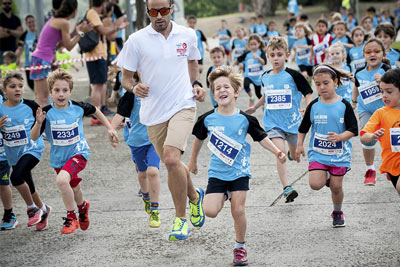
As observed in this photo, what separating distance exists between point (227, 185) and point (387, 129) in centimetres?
146

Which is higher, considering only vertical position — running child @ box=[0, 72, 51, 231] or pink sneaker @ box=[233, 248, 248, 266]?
running child @ box=[0, 72, 51, 231]

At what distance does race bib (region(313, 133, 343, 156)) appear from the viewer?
244 inches

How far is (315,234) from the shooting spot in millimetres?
5926

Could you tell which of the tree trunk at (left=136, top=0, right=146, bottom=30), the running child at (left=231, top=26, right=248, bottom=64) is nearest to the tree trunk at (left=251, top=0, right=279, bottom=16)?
the running child at (left=231, top=26, right=248, bottom=64)

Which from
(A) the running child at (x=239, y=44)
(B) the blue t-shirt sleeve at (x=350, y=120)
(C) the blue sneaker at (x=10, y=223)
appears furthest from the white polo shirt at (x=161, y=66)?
(A) the running child at (x=239, y=44)

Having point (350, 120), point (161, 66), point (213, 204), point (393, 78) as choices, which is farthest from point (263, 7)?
point (213, 204)

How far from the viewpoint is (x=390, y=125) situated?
5.73 m

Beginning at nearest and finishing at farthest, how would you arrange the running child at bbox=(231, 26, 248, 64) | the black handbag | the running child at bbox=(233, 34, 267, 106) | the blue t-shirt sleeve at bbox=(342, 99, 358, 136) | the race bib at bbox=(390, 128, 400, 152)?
the race bib at bbox=(390, 128, 400, 152)
the blue t-shirt sleeve at bbox=(342, 99, 358, 136)
the black handbag
the running child at bbox=(233, 34, 267, 106)
the running child at bbox=(231, 26, 248, 64)

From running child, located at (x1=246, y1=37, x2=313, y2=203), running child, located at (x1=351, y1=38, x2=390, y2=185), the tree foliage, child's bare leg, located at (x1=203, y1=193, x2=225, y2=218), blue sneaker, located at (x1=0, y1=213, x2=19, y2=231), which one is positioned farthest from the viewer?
the tree foliage

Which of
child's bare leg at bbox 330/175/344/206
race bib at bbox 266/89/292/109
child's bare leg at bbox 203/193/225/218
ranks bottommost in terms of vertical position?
child's bare leg at bbox 330/175/344/206

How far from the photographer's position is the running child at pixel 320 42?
14587 mm

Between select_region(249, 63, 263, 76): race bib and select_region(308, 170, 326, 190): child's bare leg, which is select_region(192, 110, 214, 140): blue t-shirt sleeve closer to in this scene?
select_region(308, 170, 326, 190): child's bare leg

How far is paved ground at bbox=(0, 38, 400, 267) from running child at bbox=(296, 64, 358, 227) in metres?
0.36

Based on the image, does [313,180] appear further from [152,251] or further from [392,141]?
[152,251]
